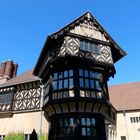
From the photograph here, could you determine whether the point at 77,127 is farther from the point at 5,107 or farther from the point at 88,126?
the point at 5,107

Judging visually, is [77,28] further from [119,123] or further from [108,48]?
[119,123]

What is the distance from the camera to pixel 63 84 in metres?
16.8

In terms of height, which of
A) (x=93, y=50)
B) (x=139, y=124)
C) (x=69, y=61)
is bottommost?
(x=139, y=124)

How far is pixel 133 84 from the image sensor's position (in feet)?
98.5

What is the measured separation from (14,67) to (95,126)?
63.9 ft

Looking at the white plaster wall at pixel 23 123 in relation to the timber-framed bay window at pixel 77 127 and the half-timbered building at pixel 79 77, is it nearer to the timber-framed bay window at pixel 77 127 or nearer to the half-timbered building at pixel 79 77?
the half-timbered building at pixel 79 77

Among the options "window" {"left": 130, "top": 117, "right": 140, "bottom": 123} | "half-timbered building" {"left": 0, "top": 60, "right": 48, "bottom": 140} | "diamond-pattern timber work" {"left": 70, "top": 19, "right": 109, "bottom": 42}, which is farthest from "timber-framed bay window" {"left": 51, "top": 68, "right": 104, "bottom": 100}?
"window" {"left": 130, "top": 117, "right": 140, "bottom": 123}

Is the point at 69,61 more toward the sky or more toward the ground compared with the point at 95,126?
more toward the sky

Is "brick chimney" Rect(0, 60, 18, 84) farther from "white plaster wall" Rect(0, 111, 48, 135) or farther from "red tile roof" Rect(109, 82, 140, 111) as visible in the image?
"red tile roof" Rect(109, 82, 140, 111)

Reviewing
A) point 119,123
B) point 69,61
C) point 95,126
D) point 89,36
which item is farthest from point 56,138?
point 119,123

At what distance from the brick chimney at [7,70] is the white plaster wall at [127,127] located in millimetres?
15973

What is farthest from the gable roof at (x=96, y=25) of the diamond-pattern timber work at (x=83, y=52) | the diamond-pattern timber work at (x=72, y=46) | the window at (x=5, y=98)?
the window at (x=5, y=98)

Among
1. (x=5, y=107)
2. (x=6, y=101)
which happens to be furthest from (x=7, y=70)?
(x=5, y=107)

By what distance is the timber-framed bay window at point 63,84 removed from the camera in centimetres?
1633
